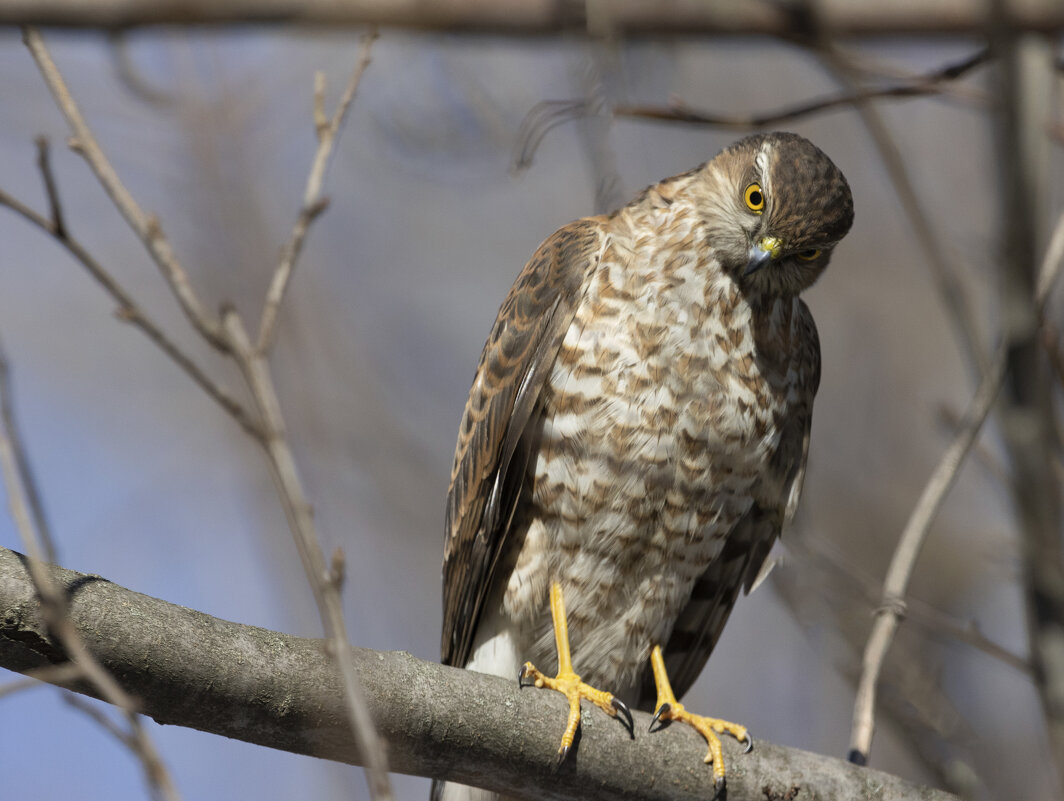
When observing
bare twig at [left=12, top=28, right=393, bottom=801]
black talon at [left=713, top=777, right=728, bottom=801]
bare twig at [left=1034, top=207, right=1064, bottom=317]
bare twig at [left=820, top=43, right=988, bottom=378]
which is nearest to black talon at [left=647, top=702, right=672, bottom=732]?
black talon at [left=713, top=777, right=728, bottom=801]

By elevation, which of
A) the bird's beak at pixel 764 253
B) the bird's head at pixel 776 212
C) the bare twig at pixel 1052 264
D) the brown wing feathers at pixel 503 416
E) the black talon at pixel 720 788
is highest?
→ the bird's head at pixel 776 212

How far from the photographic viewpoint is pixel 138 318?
1.87m

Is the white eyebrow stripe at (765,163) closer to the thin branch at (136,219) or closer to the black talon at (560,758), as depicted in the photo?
the black talon at (560,758)

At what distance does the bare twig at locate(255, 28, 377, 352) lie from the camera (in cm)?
181

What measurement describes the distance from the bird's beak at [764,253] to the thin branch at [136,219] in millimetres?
2030

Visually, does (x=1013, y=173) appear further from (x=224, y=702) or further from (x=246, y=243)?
(x=246, y=243)

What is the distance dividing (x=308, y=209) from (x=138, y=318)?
40cm

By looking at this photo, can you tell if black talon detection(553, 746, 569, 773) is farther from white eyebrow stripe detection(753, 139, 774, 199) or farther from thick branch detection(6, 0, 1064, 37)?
thick branch detection(6, 0, 1064, 37)

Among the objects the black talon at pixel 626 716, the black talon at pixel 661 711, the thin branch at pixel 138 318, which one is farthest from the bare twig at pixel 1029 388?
the black talon at pixel 661 711

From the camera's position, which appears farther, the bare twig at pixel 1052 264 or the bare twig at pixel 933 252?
the bare twig at pixel 1052 264

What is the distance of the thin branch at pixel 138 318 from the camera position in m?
1.72

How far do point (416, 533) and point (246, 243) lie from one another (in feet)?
8.28

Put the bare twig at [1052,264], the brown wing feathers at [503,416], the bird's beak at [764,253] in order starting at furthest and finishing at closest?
the brown wing feathers at [503,416] → the bird's beak at [764,253] → the bare twig at [1052,264]

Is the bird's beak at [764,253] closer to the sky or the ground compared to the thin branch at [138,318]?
closer to the sky
